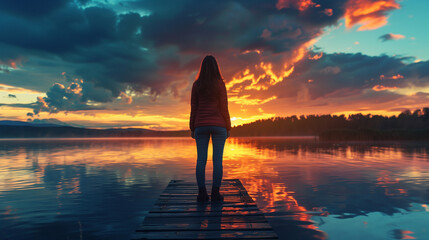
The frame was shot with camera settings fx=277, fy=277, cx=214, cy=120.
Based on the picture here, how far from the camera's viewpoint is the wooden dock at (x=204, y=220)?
448 centimetres

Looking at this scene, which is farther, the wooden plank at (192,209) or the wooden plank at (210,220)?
the wooden plank at (192,209)

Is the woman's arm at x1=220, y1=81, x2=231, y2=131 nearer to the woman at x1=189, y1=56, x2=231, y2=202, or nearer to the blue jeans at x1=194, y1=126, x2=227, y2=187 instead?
the woman at x1=189, y1=56, x2=231, y2=202

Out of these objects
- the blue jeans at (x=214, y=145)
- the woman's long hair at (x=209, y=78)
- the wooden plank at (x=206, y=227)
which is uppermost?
the woman's long hair at (x=209, y=78)

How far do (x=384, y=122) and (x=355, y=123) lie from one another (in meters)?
11.4

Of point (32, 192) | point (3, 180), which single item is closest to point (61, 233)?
point (32, 192)

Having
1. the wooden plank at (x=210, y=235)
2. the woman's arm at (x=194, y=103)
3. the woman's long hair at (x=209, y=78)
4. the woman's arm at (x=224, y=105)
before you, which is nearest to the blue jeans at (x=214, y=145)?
the woman's arm at (x=224, y=105)

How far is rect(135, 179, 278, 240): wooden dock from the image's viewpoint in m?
4.48

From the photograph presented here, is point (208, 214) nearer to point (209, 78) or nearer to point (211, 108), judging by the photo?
point (211, 108)

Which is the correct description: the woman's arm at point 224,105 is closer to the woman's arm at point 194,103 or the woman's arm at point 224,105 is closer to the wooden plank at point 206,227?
the woman's arm at point 194,103

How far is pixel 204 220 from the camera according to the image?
206 inches

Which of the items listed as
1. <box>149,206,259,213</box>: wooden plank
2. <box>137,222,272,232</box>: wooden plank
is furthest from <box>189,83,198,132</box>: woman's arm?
<box>137,222,272,232</box>: wooden plank

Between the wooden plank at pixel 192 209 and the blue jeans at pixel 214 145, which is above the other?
the blue jeans at pixel 214 145

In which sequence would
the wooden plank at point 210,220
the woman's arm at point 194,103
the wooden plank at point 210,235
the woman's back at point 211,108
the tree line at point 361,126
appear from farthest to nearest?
1. the tree line at point 361,126
2. the woman's arm at point 194,103
3. the woman's back at point 211,108
4. the wooden plank at point 210,220
5. the wooden plank at point 210,235

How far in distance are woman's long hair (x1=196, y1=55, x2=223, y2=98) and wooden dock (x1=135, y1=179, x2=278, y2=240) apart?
253 cm
